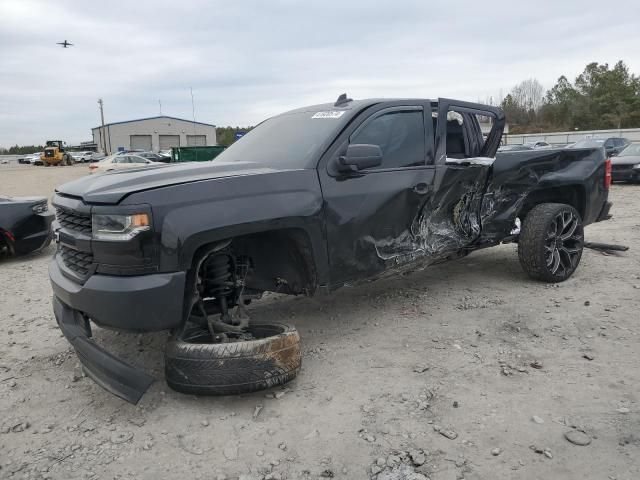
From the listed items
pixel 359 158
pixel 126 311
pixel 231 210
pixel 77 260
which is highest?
pixel 359 158

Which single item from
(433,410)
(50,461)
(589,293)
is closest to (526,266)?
(589,293)

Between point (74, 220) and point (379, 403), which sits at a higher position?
point (74, 220)

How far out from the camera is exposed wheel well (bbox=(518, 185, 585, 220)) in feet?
18.3

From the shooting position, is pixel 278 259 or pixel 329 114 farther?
pixel 329 114

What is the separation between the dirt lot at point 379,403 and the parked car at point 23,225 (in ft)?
9.26

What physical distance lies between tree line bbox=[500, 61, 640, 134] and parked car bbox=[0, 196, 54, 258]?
6924 cm

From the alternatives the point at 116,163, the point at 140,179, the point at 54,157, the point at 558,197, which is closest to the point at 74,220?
the point at 140,179

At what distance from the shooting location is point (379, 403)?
3.21 m

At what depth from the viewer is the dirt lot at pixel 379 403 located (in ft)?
8.73

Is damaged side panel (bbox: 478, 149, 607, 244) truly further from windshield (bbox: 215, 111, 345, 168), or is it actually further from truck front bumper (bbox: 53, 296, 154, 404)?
truck front bumper (bbox: 53, 296, 154, 404)

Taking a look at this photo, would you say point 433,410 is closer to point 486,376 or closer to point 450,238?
point 486,376

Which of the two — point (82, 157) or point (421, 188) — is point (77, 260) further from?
point (82, 157)

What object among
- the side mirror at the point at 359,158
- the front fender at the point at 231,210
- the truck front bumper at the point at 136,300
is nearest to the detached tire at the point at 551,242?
the side mirror at the point at 359,158

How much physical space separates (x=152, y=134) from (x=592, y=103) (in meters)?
57.0
